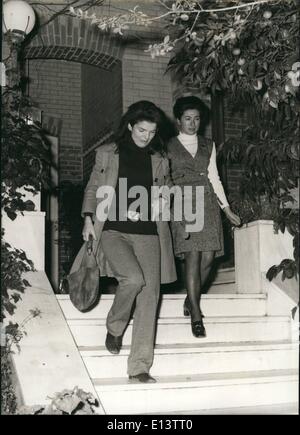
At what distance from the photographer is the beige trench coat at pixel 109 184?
12.3 feet

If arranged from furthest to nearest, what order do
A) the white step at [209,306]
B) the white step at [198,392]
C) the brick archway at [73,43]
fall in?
the brick archway at [73,43]
the white step at [209,306]
the white step at [198,392]

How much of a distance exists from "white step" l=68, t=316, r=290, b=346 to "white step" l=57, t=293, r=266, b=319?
0.06 meters

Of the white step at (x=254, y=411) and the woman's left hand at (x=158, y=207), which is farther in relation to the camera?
the woman's left hand at (x=158, y=207)

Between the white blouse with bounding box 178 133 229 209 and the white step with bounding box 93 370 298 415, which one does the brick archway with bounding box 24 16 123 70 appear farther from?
the white step with bounding box 93 370 298 415

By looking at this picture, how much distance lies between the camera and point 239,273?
517 cm

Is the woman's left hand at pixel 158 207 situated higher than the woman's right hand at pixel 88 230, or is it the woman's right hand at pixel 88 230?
the woman's left hand at pixel 158 207

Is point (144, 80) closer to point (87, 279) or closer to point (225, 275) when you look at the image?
point (225, 275)

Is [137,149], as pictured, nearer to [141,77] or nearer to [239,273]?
[239,273]

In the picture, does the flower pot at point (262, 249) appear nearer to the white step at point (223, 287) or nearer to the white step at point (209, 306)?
the white step at point (209, 306)

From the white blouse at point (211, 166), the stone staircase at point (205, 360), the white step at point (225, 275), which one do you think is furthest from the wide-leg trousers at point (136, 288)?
the white step at point (225, 275)

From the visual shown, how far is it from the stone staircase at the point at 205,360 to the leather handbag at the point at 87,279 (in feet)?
1.31


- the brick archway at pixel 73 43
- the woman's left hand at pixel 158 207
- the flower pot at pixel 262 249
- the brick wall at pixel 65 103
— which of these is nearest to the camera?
the woman's left hand at pixel 158 207

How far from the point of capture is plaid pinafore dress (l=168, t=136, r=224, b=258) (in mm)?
4301

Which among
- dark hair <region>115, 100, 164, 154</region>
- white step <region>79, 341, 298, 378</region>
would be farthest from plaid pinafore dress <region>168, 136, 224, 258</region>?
white step <region>79, 341, 298, 378</region>
